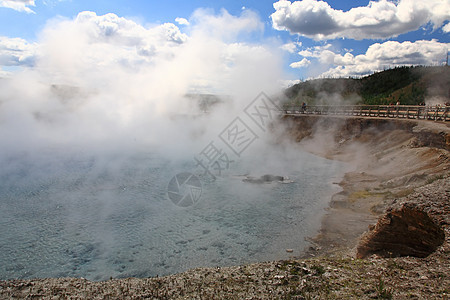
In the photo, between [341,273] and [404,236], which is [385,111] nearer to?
[404,236]

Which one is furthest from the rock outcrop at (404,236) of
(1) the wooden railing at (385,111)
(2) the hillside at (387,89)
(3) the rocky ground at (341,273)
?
(2) the hillside at (387,89)

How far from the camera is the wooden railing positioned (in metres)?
19.5

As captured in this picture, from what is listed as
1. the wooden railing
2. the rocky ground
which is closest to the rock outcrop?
the rocky ground

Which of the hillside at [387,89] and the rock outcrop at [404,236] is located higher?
the hillside at [387,89]

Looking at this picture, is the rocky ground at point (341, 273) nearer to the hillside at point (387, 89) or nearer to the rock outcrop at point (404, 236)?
the rock outcrop at point (404, 236)

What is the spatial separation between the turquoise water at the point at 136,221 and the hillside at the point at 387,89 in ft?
92.4

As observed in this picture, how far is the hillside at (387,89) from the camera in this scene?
42919mm

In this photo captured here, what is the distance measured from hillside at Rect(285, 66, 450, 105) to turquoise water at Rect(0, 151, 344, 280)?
28158 millimetres

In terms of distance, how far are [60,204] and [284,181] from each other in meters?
9.57

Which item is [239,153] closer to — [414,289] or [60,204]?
[60,204]

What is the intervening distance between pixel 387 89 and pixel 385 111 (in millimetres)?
38693

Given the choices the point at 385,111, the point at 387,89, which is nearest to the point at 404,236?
the point at 385,111

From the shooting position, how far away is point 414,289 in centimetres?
466

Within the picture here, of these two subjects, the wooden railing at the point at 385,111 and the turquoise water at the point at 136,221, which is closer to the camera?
the turquoise water at the point at 136,221
